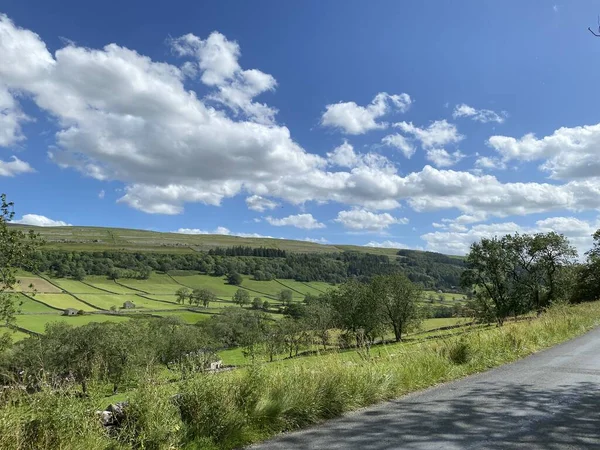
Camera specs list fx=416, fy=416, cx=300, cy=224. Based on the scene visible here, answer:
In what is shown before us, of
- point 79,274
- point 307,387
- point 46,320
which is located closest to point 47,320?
point 46,320

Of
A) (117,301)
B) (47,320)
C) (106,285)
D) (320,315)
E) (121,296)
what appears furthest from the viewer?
(106,285)

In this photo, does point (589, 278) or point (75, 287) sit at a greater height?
point (589, 278)

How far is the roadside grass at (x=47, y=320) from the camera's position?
82875 mm

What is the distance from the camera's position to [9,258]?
25891mm

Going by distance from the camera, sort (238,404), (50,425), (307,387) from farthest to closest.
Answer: (307,387) → (238,404) → (50,425)

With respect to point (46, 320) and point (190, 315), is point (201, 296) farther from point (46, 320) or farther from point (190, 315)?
point (46, 320)

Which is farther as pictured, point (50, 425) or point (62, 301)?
point (62, 301)

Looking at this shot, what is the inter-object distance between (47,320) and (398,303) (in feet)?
242

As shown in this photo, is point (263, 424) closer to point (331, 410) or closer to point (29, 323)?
point (331, 410)

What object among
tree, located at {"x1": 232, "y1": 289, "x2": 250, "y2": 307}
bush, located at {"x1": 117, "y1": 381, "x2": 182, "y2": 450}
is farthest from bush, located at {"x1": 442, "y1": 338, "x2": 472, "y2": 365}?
tree, located at {"x1": 232, "y1": 289, "x2": 250, "y2": 307}

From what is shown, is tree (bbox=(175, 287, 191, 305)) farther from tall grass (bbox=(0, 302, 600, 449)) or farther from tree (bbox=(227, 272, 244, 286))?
tall grass (bbox=(0, 302, 600, 449))

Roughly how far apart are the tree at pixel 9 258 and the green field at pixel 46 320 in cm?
6382

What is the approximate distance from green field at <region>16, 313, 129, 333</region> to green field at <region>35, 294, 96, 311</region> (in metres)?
11.5

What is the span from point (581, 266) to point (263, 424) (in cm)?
6475
